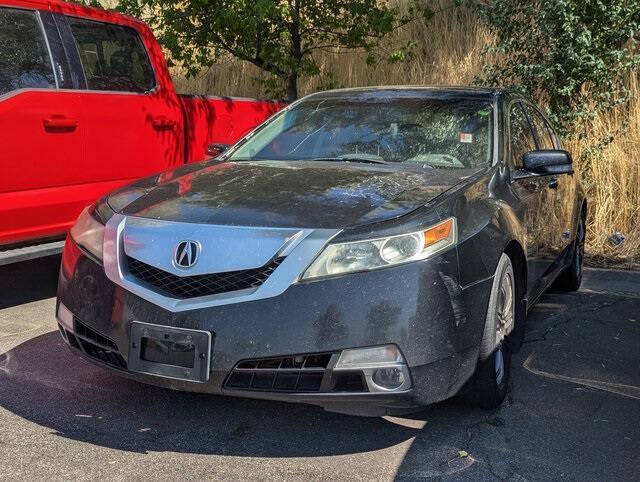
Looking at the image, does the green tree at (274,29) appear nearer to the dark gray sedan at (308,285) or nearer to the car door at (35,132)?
the car door at (35,132)

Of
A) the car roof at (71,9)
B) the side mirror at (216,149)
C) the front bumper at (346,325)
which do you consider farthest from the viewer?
the car roof at (71,9)

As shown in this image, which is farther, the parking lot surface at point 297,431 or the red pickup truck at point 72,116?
the red pickup truck at point 72,116

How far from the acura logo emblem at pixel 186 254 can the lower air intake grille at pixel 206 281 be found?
0.05m

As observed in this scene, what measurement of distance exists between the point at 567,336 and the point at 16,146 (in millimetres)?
3666

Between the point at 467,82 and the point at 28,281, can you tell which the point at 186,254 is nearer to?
the point at 28,281

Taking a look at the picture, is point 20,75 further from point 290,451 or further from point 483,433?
point 483,433

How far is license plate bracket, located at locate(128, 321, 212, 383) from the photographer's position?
317cm

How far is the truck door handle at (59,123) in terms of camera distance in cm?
517

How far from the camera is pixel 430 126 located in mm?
4629

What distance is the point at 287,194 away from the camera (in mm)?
3668

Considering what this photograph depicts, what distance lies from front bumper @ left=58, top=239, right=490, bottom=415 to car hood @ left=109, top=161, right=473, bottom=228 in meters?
0.31

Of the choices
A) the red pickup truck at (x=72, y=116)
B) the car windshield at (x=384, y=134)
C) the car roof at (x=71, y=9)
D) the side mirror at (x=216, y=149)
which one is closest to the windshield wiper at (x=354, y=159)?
the car windshield at (x=384, y=134)

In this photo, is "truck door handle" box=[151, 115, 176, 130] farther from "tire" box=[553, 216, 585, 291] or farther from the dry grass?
the dry grass

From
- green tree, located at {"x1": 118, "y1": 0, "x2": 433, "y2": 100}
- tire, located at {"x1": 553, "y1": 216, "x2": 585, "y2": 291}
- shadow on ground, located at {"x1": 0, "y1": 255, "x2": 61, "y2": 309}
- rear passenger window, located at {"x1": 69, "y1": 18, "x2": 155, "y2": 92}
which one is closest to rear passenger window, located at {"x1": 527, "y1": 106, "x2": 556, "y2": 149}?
tire, located at {"x1": 553, "y1": 216, "x2": 585, "y2": 291}
